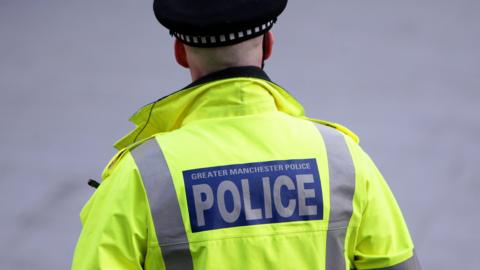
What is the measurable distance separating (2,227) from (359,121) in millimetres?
1302

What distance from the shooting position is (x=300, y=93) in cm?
362

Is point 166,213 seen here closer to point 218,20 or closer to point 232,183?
point 232,183

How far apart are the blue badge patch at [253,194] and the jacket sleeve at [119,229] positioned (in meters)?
0.07

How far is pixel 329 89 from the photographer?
12.0 feet

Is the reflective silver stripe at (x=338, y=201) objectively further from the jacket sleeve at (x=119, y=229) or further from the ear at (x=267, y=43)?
the jacket sleeve at (x=119, y=229)

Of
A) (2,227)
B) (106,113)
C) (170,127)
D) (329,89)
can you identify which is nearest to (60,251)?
(2,227)

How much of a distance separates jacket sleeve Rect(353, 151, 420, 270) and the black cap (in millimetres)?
279

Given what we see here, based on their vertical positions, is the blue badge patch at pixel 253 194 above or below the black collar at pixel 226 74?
below

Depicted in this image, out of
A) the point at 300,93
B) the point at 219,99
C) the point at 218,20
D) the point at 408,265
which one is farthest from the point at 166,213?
the point at 300,93

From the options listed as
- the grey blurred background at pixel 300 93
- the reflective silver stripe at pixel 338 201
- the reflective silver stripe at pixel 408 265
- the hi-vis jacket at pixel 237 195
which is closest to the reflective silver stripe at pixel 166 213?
the hi-vis jacket at pixel 237 195

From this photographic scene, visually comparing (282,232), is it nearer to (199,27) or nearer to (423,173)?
(199,27)

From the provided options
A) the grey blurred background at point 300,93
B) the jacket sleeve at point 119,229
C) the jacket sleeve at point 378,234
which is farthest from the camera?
the grey blurred background at point 300,93

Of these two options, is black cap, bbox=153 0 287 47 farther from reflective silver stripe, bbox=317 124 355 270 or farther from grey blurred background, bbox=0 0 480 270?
grey blurred background, bbox=0 0 480 270

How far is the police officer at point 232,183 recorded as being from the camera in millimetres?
1457
